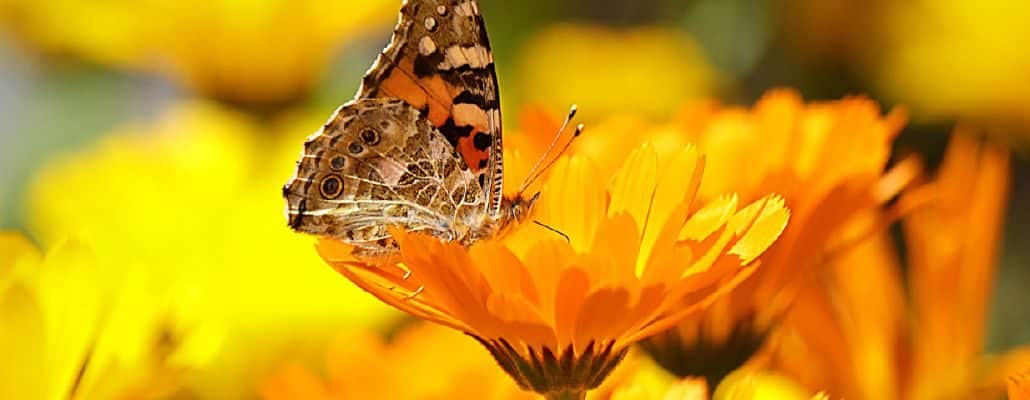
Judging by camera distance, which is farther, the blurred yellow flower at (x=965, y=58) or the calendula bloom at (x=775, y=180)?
the blurred yellow flower at (x=965, y=58)

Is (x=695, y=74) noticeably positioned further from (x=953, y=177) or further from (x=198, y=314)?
(x=198, y=314)

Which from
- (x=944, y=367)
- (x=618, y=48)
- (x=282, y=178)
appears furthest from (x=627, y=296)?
(x=618, y=48)

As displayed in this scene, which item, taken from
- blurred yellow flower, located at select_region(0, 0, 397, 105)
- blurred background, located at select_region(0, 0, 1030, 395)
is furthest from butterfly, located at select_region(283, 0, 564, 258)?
blurred yellow flower, located at select_region(0, 0, 397, 105)

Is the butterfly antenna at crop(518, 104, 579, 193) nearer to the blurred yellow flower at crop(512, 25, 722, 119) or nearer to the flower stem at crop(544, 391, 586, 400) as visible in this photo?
the flower stem at crop(544, 391, 586, 400)

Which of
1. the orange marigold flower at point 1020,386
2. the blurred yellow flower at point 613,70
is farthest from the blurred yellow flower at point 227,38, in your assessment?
the orange marigold flower at point 1020,386

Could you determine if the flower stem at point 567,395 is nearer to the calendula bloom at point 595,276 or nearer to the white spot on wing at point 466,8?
the calendula bloom at point 595,276

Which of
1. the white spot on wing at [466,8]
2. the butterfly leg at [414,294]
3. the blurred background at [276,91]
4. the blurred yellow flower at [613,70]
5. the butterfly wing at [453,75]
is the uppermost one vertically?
the blurred yellow flower at [613,70]
